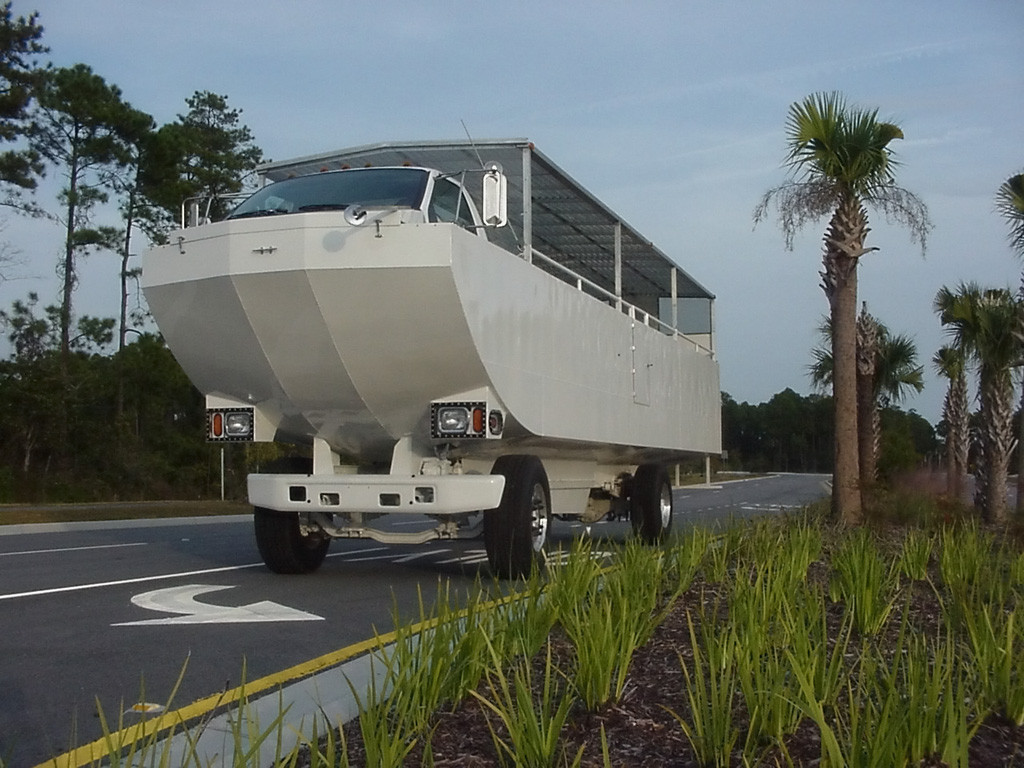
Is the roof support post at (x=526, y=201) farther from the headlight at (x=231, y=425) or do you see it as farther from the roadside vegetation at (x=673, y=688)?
the roadside vegetation at (x=673, y=688)

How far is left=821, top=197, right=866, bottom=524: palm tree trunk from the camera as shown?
45.5ft

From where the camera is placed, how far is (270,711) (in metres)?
4.90

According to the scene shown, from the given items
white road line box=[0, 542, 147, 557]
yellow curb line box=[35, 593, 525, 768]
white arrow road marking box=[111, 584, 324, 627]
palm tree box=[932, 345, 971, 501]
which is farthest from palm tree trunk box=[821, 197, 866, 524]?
palm tree box=[932, 345, 971, 501]

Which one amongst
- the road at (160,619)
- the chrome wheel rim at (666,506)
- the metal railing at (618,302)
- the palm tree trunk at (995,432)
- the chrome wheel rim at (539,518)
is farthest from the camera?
the palm tree trunk at (995,432)

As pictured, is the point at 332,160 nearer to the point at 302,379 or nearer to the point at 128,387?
the point at 302,379

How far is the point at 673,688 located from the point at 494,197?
174 inches

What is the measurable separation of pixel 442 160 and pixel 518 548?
3733mm

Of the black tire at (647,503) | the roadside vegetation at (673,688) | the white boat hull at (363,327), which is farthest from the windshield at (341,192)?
the black tire at (647,503)

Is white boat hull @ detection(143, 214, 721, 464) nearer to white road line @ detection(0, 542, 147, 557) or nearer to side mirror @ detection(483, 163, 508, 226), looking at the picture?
side mirror @ detection(483, 163, 508, 226)

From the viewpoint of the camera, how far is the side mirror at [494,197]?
324 inches

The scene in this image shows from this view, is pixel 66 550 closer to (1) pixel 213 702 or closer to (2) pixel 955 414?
Answer: (1) pixel 213 702

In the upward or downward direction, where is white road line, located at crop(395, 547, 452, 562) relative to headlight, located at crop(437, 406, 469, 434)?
downward

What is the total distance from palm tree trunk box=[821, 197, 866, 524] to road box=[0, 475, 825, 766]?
15.0ft

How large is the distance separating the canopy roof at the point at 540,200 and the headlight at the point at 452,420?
1959 millimetres
